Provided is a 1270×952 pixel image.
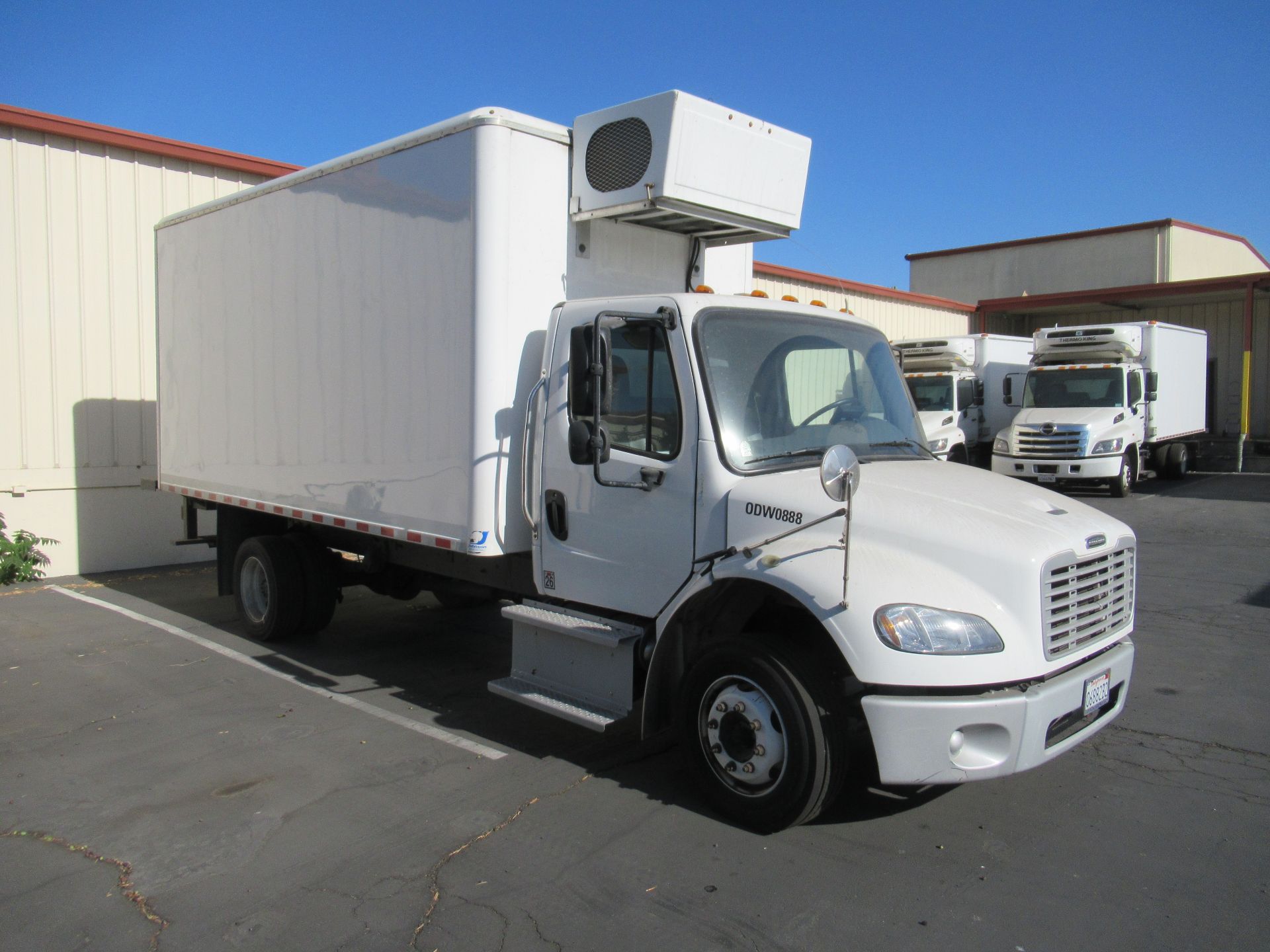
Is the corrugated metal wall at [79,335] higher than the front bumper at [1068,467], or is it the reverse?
the corrugated metal wall at [79,335]

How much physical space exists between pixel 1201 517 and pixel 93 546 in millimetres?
15735

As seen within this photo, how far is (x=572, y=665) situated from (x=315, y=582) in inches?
136

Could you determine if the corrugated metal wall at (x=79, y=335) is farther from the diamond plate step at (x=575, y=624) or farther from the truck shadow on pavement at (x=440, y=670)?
the diamond plate step at (x=575, y=624)

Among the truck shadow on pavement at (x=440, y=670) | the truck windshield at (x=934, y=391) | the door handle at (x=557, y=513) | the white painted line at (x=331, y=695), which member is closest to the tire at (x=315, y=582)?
the truck shadow on pavement at (x=440, y=670)

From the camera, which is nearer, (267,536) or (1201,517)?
(267,536)

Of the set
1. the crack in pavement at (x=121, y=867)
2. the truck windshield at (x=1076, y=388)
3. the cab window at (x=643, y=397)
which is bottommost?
the crack in pavement at (x=121, y=867)

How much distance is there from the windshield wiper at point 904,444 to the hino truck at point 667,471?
2 centimetres

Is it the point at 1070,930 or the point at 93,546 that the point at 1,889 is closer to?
the point at 1070,930

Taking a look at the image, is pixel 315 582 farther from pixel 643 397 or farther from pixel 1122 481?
pixel 1122 481

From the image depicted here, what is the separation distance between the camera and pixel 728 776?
4461 mm

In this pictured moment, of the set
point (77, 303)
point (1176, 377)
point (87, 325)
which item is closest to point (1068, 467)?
point (1176, 377)

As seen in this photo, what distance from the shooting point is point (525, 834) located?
175 inches

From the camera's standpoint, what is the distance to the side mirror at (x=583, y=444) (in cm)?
480

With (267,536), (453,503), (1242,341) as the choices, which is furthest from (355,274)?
(1242,341)
